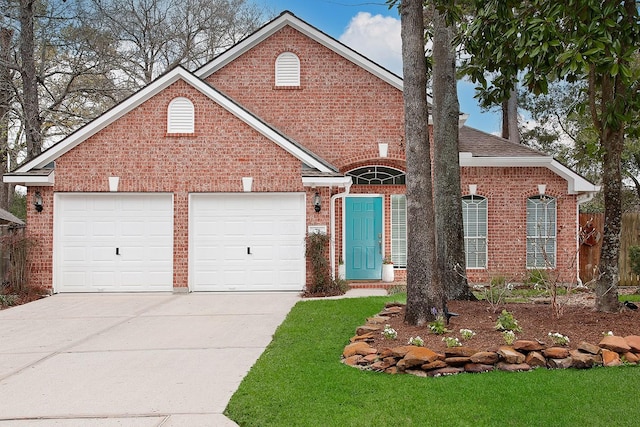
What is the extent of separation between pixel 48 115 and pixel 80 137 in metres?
8.29

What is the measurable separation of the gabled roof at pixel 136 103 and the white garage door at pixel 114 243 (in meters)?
0.93

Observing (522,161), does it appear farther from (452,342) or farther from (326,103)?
(452,342)

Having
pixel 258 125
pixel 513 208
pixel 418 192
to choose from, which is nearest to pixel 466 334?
pixel 418 192

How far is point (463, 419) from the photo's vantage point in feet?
17.1

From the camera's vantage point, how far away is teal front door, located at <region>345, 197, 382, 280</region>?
1614 centimetres

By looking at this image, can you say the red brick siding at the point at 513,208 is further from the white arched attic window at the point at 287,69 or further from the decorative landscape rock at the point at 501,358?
the decorative landscape rock at the point at 501,358

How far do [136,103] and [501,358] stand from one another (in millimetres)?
10760

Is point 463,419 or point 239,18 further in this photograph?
point 239,18

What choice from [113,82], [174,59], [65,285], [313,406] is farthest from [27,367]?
[174,59]

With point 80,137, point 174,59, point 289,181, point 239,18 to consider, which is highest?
point 239,18

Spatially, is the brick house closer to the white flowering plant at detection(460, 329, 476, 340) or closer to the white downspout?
the white downspout

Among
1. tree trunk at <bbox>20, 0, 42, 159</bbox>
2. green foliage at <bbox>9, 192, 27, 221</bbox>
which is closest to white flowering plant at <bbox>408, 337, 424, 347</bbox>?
tree trunk at <bbox>20, 0, 42, 159</bbox>

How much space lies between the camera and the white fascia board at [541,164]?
15789mm

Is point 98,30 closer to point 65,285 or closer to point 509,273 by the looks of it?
point 65,285
